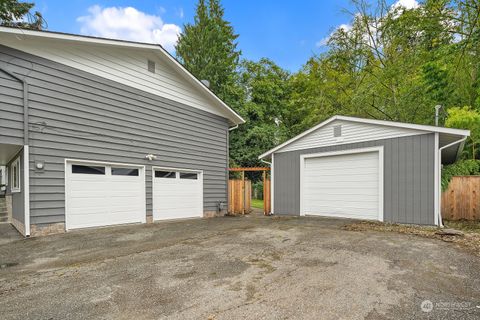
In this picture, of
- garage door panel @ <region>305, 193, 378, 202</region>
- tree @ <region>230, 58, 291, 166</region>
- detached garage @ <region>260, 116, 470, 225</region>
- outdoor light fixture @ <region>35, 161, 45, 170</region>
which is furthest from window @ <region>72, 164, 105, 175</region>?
tree @ <region>230, 58, 291, 166</region>

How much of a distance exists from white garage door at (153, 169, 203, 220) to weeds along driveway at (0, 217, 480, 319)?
269cm

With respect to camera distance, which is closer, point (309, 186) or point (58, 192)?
point (58, 192)

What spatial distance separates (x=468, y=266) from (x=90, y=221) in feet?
25.0

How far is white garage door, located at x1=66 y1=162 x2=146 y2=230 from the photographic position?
21.0ft

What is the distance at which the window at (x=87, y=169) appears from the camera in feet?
21.4

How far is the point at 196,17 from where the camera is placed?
22.7 m

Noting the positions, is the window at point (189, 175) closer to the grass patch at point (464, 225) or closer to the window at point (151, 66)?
the window at point (151, 66)

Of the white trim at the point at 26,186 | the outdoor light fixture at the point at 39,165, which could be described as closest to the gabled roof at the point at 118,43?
the white trim at the point at 26,186

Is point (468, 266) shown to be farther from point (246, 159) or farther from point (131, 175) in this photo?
point (246, 159)

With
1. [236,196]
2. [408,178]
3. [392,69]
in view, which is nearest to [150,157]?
[236,196]

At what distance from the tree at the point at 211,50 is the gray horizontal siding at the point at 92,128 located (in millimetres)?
11739

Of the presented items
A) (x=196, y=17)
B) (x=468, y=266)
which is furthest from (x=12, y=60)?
(x=196, y=17)

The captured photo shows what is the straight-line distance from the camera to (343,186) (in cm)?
809

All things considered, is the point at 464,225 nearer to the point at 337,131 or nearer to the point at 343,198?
the point at 343,198
